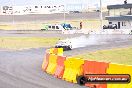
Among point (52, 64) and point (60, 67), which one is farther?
point (52, 64)

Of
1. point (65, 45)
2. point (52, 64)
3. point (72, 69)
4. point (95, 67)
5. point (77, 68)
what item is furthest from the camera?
point (65, 45)

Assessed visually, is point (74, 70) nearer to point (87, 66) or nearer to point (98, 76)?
point (87, 66)

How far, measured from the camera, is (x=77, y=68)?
1820 cm

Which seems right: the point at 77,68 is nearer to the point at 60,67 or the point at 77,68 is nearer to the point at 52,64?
the point at 60,67

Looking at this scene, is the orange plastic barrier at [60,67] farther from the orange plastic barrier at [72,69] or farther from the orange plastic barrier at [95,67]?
the orange plastic barrier at [95,67]

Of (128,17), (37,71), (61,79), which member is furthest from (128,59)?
(128,17)

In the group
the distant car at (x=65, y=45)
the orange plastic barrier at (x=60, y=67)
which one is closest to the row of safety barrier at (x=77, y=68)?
the orange plastic barrier at (x=60, y=67)

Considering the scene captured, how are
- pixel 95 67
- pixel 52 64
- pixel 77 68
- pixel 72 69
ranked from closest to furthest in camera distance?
pixel 95 67
pixel 77 68
pixel 72 69
pixel 52 64

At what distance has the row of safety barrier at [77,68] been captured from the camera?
48.6 ft

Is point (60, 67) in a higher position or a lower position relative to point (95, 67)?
lower

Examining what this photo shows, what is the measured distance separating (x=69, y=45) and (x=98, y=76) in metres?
33.0

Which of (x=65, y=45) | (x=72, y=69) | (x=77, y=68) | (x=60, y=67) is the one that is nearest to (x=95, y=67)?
(x=77, y=68)

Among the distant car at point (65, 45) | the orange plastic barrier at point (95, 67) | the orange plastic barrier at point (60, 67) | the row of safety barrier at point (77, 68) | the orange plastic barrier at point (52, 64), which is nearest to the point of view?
the row of safety barrier at point (77, 68)

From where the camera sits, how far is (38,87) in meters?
16.6
